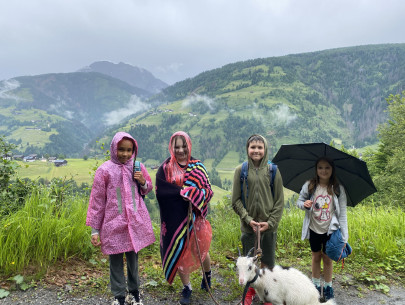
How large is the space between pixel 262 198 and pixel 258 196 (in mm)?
50

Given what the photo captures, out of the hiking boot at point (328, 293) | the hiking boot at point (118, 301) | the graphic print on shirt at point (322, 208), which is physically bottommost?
the hiking boot at point (328, 293)

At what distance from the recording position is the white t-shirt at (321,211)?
297 cm

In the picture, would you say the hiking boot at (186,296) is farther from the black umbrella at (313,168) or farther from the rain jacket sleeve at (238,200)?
the black umbrella at (313,168)

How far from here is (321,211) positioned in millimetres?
2992

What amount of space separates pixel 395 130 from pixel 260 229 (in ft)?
92.6

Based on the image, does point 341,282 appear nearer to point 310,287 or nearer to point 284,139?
point 310,287

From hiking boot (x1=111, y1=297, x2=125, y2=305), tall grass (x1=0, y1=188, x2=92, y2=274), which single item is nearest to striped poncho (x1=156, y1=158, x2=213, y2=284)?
hiking boot (x1=111, y1=297, x2=125, y2=305)

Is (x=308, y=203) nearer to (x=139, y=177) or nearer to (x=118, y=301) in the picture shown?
(x=139, y=177)

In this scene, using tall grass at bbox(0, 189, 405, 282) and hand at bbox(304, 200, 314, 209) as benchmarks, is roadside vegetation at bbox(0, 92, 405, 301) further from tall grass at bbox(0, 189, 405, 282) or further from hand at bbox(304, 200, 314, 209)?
hand at bbox(304, 200, 314, 209)

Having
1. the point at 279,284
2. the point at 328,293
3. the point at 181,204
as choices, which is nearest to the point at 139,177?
→ the point at 181,204

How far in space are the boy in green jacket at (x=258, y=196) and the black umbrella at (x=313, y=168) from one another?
1.49 feet

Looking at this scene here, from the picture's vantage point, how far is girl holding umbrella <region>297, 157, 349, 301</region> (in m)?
2.96

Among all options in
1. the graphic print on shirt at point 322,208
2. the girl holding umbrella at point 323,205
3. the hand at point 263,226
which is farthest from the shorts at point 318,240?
the hand at point 263,226

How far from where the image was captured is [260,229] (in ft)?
9.15
